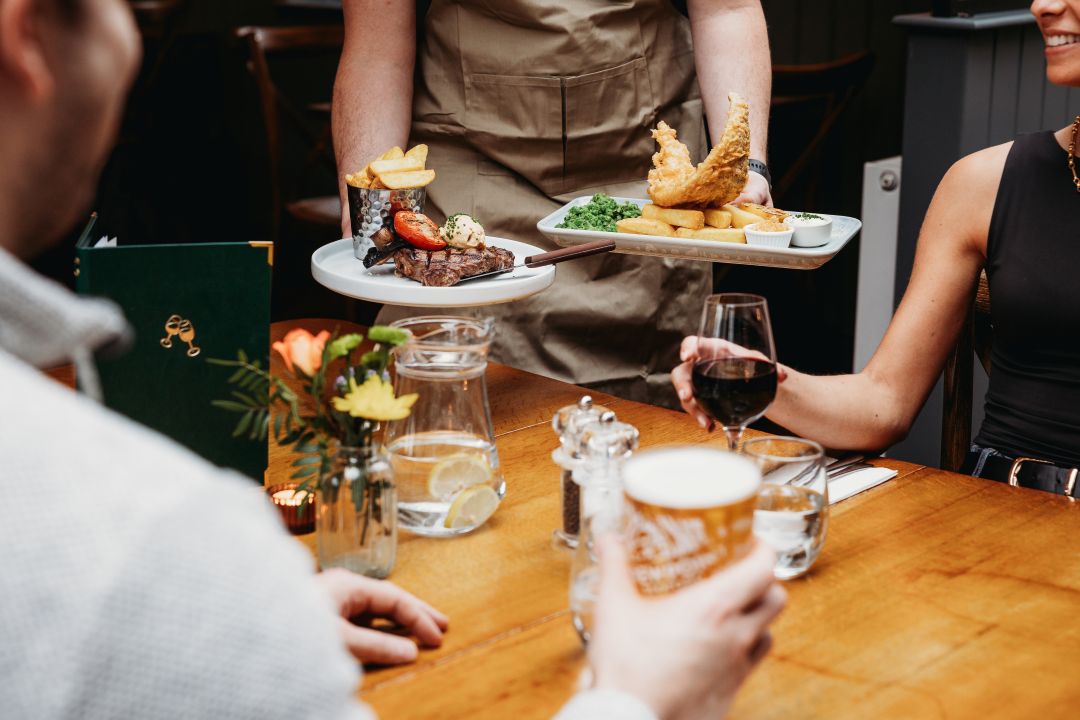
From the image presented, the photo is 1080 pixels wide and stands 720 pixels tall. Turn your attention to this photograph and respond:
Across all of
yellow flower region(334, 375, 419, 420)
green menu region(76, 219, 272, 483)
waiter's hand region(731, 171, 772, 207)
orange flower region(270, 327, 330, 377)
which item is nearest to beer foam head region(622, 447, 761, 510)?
yellow flower region(334, 375, 419, 420)

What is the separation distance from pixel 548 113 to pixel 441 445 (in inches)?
44.7

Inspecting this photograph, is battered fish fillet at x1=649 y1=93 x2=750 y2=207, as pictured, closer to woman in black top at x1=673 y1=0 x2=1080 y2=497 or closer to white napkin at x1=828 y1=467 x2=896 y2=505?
woman in black top at x1=673 y1=0 x2=1080 y2=497

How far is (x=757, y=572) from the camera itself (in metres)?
0.78

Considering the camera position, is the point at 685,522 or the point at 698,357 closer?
the point at 685,522

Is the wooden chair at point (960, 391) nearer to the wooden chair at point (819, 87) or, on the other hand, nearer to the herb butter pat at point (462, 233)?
the herb butter pat at point (462, 233)

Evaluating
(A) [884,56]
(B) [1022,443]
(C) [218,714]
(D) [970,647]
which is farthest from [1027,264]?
(A) [884,56]

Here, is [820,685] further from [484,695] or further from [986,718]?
[484,695]

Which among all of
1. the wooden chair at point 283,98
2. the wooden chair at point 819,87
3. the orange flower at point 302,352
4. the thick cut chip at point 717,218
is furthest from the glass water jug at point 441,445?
the wooden chair at point 819,87

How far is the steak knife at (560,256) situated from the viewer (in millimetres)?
1805

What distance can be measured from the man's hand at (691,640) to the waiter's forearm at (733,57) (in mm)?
1659

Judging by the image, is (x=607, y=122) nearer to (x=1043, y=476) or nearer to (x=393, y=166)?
(x=393, y=166)

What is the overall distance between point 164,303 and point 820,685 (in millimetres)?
829

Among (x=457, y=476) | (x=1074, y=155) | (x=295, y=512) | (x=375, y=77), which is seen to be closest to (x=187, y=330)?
(x=295, y=512)

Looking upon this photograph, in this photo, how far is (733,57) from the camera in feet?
7.70
